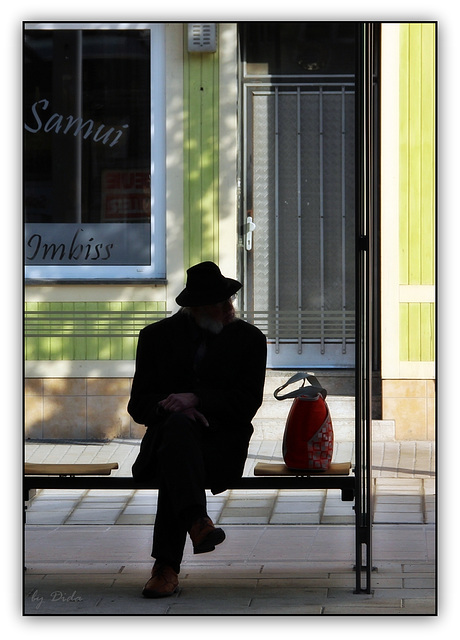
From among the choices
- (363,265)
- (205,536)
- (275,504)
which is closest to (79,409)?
(275,504)

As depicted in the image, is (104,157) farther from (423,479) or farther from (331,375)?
(423,479)

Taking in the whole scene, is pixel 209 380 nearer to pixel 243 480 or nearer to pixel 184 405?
pixel 184 405

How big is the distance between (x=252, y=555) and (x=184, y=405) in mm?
1091

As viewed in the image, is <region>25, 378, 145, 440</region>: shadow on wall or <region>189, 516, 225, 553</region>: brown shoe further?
<region>25, 378, 145, 440</region>: shadow on wall

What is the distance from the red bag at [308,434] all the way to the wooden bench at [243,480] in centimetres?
4

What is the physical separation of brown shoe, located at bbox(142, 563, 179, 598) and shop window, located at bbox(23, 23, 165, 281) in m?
4.09

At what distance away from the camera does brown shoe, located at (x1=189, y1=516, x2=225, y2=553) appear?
14.6 ft

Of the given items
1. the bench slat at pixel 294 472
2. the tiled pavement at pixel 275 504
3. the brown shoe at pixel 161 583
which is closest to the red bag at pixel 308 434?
the bench slat at pixel 294 472

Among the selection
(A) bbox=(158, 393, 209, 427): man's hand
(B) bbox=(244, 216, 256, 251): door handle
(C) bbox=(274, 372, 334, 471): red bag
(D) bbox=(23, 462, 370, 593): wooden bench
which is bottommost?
(D) bbox=(23, 462, 370, 593): wooden bench

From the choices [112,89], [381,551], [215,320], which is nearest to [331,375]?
[112,89]

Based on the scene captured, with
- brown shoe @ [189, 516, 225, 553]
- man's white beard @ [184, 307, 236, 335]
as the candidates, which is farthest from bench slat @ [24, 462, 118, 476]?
man's white beard @ [184, 307, 236, 335]

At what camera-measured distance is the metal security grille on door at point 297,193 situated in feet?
28.6

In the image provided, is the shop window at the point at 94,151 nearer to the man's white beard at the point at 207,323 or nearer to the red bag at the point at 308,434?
the man's white beard at the point at 207,323

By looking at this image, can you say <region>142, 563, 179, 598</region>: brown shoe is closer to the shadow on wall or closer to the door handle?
the shadow on wall
